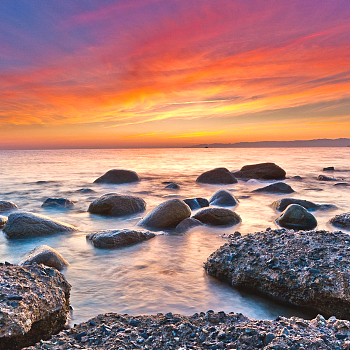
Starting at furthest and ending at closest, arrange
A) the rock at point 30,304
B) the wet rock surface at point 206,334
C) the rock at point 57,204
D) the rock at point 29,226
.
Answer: the rock at point 57,204, the rock at point 29,226, the rock at point 30,304, the wet rock surface at point 206,334

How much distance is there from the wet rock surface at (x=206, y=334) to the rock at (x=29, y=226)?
173 inches

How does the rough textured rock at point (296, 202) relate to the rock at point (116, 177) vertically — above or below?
below

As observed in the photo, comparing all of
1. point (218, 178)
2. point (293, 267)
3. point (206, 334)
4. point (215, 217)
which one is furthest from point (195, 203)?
point (218, 178)

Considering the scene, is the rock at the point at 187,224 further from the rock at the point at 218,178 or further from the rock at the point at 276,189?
the rock at the point at 218,178

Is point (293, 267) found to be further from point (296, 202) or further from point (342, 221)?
point (296, 202)

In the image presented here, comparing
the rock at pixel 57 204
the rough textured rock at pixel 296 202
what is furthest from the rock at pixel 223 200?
the rock at pixel 57 204

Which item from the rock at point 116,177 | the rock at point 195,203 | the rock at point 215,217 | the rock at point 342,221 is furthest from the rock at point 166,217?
the rock at point 116,177

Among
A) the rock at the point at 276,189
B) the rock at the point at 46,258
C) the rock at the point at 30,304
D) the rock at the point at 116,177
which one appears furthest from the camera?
the rock at the point at 116,177

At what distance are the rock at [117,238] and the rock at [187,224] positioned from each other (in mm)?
993

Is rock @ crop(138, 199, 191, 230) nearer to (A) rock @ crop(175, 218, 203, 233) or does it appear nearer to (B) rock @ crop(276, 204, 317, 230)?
(A) rock @ crop(175, 218, 203, 233)

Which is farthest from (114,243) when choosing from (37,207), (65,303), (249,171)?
(249,171)

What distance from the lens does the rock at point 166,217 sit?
289 inches

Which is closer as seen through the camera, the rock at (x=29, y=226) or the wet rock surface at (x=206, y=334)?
the wet rock surface at (x=206, y=334)

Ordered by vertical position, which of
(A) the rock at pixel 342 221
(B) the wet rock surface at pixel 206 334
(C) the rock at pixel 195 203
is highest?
(B) the wet rock surface at pixel 206 334
